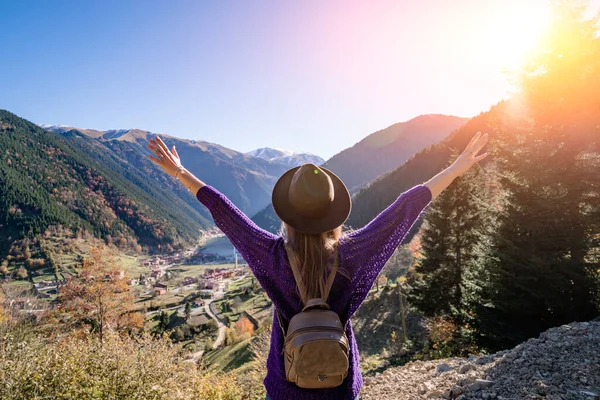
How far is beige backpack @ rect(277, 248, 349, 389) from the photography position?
4.62 feet

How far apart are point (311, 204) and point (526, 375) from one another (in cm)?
547

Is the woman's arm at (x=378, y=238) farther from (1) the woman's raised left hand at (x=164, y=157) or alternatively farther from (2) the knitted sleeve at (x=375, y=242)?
(1) the woman's raised left hand at (x=164, y=157)

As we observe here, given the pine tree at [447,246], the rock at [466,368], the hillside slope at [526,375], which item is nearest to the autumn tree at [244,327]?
the pine tree at [447,246]

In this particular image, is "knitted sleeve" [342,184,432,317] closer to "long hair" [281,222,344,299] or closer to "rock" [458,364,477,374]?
→ "long hair" [281,222,344,299]

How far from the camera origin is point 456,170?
2.40 metres

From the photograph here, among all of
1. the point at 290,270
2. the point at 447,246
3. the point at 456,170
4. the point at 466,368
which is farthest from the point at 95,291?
the point at 456,170

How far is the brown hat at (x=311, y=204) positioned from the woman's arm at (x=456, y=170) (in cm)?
80

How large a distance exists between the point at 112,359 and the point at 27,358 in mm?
1219

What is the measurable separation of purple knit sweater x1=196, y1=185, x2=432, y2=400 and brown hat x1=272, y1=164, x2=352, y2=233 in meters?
0.16

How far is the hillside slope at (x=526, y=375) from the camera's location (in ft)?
13.7

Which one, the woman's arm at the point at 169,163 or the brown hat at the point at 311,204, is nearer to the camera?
the brown hat at the point at 311,204

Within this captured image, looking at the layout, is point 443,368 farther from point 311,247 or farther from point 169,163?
point 169,163

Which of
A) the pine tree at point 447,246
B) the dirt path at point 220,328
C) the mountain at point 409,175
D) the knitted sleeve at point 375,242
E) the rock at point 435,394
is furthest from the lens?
the mountain at point 409,175

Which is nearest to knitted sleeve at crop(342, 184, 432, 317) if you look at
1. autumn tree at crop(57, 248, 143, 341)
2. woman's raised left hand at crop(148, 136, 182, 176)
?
woman's raised left hand at crop(148, 136, 182, 176)
